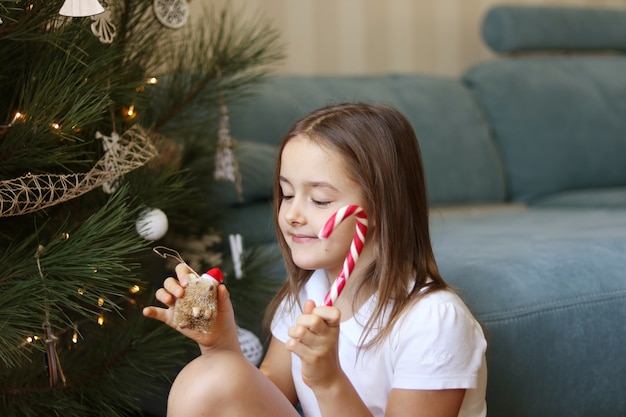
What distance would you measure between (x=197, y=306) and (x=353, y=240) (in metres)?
0.19

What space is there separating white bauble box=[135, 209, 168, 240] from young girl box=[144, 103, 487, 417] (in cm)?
17

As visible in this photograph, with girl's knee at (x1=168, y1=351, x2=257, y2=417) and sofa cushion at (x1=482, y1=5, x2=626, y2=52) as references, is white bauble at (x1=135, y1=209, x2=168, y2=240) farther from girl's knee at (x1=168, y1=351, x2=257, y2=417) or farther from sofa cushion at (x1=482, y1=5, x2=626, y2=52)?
sofa cushion at (x1=482, y1=5, x2=626, y2=52)

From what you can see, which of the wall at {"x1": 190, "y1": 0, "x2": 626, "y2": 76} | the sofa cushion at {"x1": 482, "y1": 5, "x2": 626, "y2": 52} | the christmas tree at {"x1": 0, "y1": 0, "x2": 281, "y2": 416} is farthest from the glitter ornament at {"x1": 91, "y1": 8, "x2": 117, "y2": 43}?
the sofa cushion at {"x1": 482, "y1": 5, "x2": 626, "y2": 52}

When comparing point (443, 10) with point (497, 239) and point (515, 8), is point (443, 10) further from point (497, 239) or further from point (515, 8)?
point (497, 239)

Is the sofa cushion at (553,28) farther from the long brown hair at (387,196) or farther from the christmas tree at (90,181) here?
the long brown hair at (387,196)

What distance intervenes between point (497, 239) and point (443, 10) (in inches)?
61.4

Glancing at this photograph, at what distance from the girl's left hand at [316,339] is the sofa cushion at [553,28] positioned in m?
2.07

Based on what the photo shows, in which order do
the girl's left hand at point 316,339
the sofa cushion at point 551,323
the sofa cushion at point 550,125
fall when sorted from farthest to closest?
the sofa cushion at point 550,125, the sofa cushion at point 551,323, the girl's left hand at point 316,339

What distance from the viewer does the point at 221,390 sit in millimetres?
1009

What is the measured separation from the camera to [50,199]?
1070mm

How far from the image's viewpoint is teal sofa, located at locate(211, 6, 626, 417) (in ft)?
4.47

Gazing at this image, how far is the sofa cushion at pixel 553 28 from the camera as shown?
2768 mm

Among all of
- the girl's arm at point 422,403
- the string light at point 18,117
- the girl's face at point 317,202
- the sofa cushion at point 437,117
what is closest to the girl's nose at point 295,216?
the girl's face at point 317,202

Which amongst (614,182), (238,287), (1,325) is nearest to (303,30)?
(614,182)
